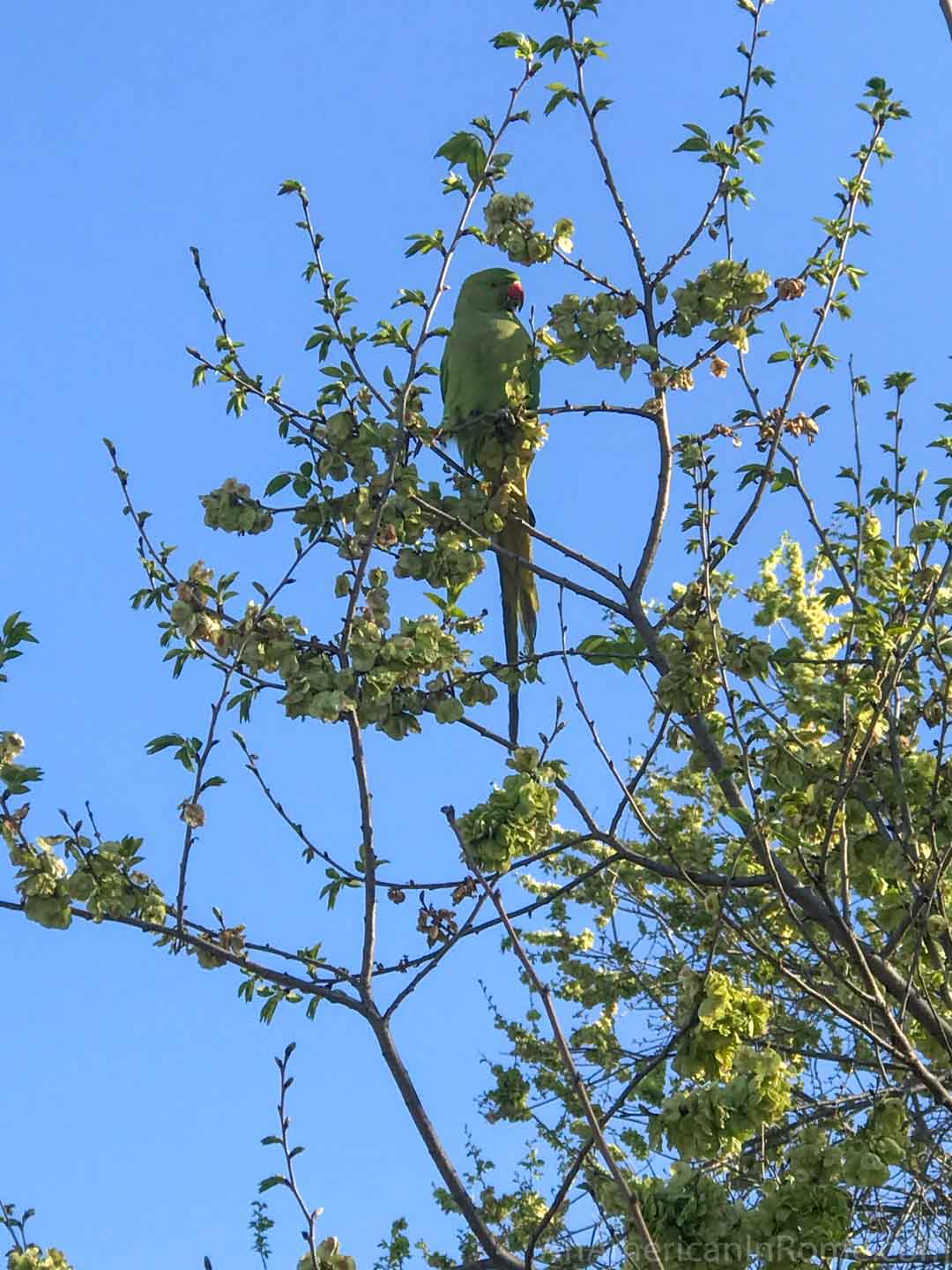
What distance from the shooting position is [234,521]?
148 inches

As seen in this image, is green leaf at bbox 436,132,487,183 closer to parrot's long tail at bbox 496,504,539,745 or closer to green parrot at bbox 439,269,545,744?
green parrot at bbox 439,269,545,744

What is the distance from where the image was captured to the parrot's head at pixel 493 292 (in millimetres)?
5926

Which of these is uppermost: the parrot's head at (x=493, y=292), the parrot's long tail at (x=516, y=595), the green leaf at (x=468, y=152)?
the parrot's head at (x=493, y=292)

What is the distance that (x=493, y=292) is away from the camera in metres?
5.97

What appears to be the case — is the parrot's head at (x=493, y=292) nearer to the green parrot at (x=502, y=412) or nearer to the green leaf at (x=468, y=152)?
the green parrot at (x=502, y=412)

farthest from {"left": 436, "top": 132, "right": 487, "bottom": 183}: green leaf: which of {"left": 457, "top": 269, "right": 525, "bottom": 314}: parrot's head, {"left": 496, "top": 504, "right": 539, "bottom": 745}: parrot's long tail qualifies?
{"left": 457, "top": 269, "right": 525, "bottom": 314}: parrot's head

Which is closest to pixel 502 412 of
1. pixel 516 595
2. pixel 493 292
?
pixel 516 595

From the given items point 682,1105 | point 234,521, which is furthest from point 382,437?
point 682,1105

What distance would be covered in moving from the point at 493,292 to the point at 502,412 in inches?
74.0

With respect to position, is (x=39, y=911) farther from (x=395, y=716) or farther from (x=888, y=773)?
(x=888, y=773)

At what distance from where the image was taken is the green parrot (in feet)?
13.9

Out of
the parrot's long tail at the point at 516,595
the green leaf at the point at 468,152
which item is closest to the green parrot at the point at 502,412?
the parrot's long tail at the point at 516,595

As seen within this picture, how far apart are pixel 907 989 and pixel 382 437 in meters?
1.90

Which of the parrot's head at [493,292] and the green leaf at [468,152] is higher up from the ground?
the parrot's head at [493,292]
